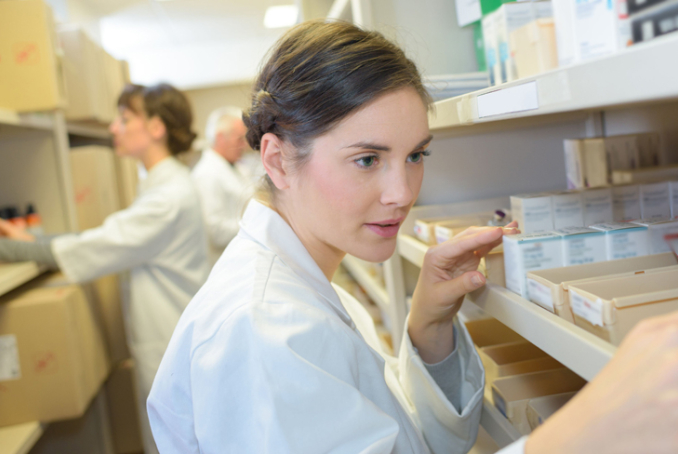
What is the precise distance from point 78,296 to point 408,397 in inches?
58.8

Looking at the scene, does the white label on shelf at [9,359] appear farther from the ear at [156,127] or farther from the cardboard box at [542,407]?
the cardboard box at [542,407]

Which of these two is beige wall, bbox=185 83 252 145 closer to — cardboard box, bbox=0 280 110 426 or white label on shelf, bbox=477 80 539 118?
cardboard box, bbox=0 280 110 426

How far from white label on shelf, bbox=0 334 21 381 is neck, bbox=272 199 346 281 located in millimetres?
1331

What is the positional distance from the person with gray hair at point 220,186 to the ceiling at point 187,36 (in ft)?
4.00

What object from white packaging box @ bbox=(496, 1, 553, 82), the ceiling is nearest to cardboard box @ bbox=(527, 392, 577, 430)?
white packaging box @ bbox=(496, 1, 553, 82)

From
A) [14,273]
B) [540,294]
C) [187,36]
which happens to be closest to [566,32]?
[540,294]


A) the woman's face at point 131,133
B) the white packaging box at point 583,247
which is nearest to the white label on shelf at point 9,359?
the woman's face at point 131,133

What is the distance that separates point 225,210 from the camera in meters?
3.88

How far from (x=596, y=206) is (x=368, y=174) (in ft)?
1.43

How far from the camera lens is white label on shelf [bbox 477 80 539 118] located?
2.21 ft

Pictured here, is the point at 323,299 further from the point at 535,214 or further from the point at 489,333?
the point at 489,333

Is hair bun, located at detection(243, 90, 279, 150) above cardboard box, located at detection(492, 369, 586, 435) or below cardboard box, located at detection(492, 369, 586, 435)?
above

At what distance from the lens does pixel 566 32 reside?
0.77m

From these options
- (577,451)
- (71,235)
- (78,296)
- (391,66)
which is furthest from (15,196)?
(577,451)
